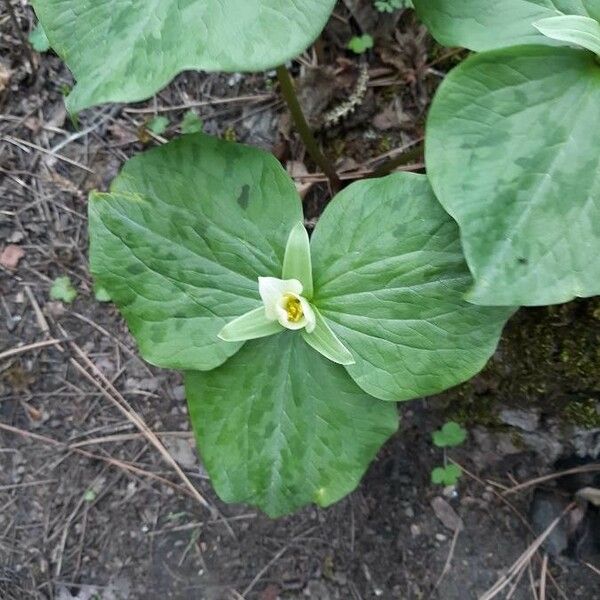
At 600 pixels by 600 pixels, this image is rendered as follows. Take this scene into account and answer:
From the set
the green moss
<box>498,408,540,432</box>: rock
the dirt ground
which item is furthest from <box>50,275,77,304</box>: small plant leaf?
the green moss

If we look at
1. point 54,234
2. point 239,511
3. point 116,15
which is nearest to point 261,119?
point 54,234

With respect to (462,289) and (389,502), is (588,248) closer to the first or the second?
(462,289)

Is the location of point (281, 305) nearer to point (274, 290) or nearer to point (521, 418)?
point (274, 290)

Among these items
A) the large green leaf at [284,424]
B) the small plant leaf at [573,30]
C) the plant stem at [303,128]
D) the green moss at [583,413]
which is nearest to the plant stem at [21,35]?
the plant stem at [303,128]

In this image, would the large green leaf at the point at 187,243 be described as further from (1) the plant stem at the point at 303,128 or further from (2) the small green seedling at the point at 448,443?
(2) the small green seedling at the point at 448,443

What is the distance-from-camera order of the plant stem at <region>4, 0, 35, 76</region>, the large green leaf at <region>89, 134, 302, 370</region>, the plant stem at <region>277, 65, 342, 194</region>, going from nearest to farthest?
the large green leaf at <region>89, 134, 302, 370</region>, the plant stem at <region>277, 65, 342, 194</region>, the plant stem at <region>4, 0, 35, 76</region>

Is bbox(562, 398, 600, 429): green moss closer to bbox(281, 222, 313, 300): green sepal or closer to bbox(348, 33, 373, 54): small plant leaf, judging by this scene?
bbox(281, 222, 313, 300): green sepal

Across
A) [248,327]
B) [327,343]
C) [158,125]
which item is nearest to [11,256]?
[158,125]
